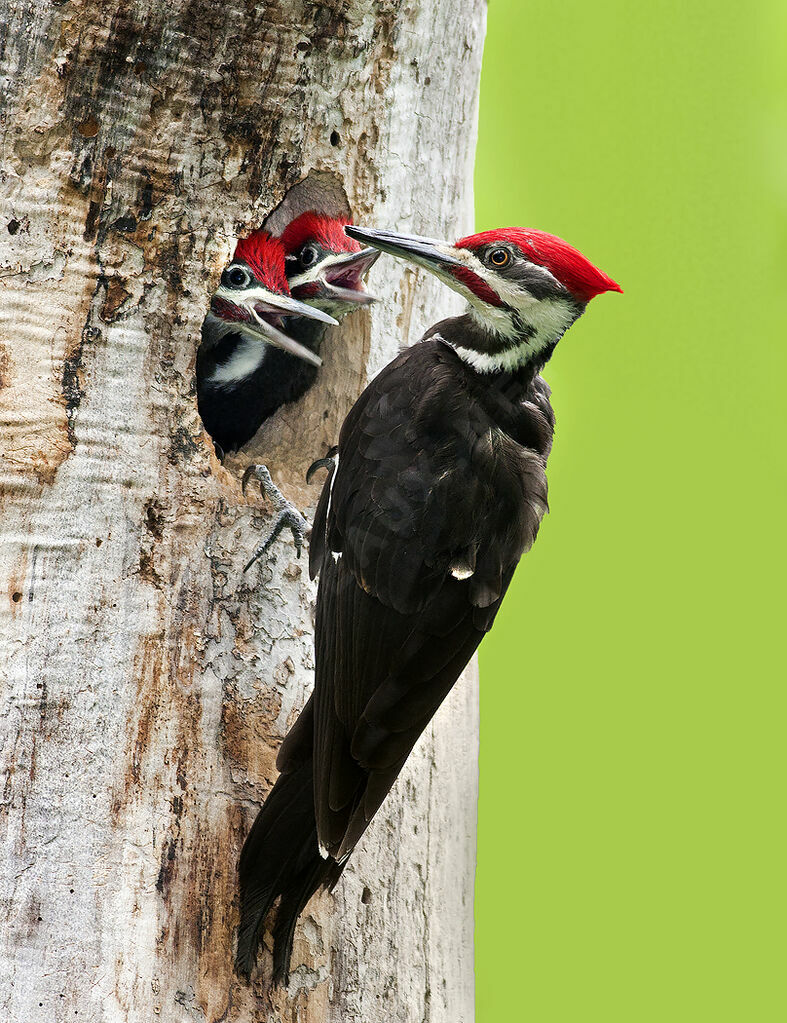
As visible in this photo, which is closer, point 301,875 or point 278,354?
point 301,875

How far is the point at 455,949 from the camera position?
2.01 m

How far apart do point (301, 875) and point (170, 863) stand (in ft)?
0.64

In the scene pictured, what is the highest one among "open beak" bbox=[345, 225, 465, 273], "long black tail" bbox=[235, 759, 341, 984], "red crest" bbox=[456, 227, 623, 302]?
"open beak" bbox=[345, 225, 465, 273]

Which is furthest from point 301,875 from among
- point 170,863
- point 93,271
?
point 93,271

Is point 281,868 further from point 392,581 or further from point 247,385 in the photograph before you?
point 247,385

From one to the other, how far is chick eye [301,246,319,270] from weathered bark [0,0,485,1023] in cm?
47

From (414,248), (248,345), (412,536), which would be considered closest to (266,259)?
(248,345)

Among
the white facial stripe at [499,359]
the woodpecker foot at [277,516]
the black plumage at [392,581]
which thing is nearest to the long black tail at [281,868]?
the black plumage at [392,581]

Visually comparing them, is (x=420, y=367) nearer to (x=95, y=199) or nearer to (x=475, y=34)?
(x=95, y=199)

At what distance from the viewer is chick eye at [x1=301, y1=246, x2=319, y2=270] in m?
2.54

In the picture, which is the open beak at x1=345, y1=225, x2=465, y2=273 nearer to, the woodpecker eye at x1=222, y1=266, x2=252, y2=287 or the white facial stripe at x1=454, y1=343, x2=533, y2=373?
the white facial stripe at x1=454, y1=343, x2=533, y2=373


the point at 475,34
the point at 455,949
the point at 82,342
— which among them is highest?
the point at 475,34

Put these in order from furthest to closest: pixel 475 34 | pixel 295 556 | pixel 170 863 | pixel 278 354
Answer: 1. pixel 278 354
2. pixel 475 34
3. pixel 295 556
4. pixel 170 863

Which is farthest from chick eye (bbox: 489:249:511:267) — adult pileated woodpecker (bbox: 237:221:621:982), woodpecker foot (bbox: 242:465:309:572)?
woodpecker foot (bbox: 242:465:309:572)
